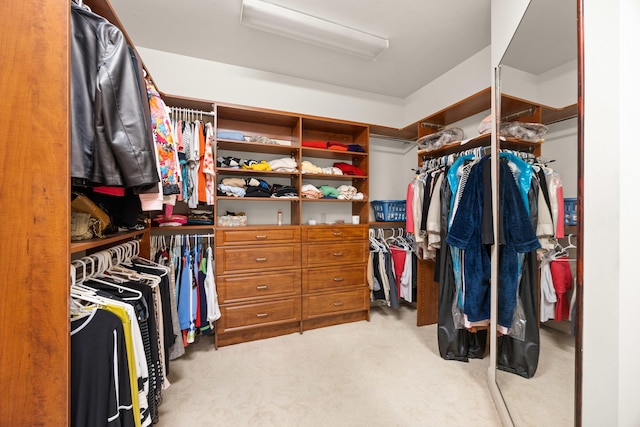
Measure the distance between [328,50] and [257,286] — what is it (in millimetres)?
2363

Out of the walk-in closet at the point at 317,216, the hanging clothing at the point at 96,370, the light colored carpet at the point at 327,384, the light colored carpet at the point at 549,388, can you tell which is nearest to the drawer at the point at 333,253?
the walk-in closet at the point at 317,216

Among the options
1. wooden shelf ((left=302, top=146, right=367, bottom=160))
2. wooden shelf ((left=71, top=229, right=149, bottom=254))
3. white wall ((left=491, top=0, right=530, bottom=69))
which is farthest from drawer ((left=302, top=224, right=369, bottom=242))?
white wall ((left=491, top=0, right=530, bottom=69))

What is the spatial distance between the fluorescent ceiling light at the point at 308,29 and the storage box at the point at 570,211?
195 centimetres

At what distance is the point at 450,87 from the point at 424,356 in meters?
2.78

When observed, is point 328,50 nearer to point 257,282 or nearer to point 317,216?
point 317,216

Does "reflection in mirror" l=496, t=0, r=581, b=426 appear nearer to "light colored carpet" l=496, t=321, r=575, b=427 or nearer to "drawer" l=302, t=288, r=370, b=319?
"light colored carpet" l=496, t=321, r=575, b=427

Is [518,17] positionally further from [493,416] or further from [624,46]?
[493,416]

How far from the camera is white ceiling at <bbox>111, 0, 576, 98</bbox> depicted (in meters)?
1.85

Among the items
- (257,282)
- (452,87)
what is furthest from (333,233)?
(452,87)

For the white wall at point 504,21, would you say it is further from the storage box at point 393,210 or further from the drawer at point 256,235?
the drawer at point 256,235

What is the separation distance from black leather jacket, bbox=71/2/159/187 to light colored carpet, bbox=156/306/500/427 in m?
1.46

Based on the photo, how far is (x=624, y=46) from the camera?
2.26ft

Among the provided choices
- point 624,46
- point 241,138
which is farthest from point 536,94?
point 241,138

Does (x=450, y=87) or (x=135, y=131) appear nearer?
(x=135, y=131)
